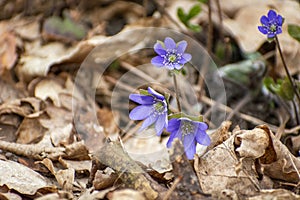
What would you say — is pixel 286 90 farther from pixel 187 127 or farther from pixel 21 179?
pixel 21 179

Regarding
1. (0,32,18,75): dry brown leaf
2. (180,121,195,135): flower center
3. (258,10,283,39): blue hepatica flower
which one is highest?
(258,10,283,39): blue hepatica flower

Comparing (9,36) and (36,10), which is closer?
(9,36)

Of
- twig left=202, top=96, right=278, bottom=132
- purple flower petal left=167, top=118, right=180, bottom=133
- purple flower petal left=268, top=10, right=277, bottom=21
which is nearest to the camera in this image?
purple flower petal left=167, top=118, right=180, bottom=133

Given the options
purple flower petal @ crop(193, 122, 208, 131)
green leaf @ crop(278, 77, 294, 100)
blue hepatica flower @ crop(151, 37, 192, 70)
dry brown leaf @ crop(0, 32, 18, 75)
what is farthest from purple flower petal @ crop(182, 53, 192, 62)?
dry brown leaf @ crop(0, 32, 18, 75)

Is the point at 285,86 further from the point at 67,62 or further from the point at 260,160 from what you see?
the point at 67,62

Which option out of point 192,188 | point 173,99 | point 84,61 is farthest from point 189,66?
point 192,188

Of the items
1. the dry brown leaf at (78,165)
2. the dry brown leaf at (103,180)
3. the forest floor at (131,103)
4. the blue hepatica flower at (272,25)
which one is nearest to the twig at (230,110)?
the forest floor at (131,103)

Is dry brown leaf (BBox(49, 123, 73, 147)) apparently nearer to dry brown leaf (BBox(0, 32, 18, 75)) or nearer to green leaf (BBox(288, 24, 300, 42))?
dry brown leaf (BBox(0, 32, 18, 75))
